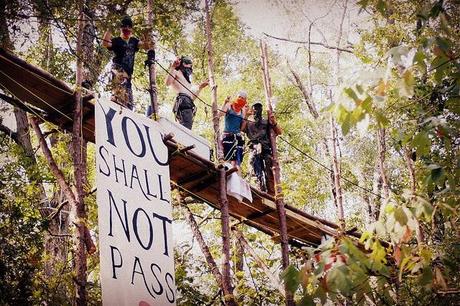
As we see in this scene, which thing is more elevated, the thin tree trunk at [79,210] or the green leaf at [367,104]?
the thin tree trunk at [79,210]

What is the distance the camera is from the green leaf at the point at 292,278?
1.90 meters

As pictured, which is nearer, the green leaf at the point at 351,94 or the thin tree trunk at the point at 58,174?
the green leaf at the point at 351,94

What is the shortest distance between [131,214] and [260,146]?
452 centimetres

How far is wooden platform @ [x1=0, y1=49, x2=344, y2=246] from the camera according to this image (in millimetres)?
4633

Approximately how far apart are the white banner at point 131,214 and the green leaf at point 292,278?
1.45m

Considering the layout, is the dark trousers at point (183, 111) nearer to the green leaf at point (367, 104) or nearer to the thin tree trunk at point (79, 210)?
the thin tree trunk at point (79, 210)

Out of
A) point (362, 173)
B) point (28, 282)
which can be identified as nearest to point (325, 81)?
point (362, 173)

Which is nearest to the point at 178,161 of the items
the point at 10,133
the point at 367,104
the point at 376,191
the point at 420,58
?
the point at 367,104

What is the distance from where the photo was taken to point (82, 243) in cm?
439

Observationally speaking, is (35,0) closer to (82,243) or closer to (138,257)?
(82,243)

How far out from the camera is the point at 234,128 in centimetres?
749

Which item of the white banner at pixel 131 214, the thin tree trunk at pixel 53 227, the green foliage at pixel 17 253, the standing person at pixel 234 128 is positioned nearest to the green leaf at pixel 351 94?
the white banner at pixel 131 214

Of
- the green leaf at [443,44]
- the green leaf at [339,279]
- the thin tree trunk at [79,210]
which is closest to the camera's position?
the green leaf at [339,279]

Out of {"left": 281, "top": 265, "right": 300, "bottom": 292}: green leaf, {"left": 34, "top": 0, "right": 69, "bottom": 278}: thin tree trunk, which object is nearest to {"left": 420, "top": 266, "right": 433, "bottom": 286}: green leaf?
{"left": 281, "top": 265, "right": 300, "bottom": 292}: green leaf
